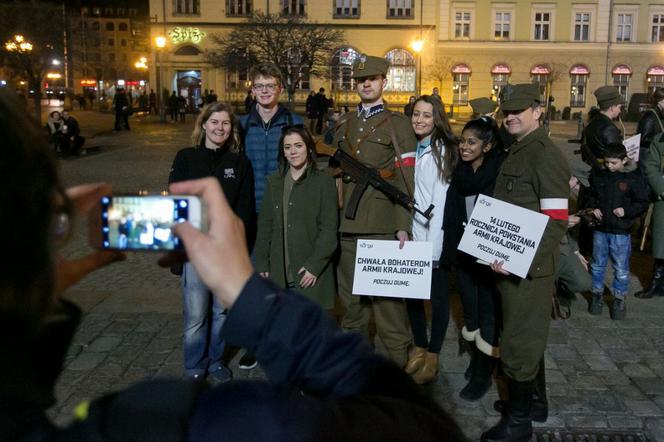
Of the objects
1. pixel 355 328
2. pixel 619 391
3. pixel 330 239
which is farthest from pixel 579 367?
pixel 330 239

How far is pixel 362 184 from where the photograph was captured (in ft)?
16.3

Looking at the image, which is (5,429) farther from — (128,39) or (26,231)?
(128,39)

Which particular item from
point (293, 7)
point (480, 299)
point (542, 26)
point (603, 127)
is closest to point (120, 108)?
point (293, 7)

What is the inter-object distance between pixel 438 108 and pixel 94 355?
332cm

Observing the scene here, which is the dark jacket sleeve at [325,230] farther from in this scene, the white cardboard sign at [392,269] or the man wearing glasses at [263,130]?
the man wearing glasses at [263,130]

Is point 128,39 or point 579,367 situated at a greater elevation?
point 128,39

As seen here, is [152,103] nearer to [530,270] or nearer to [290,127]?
[290,127]

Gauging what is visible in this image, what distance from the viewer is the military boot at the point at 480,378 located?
15.7 feet

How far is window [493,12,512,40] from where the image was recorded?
52.7 metres

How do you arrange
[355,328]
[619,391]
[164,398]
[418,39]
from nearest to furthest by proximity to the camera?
[164,398] < [619,391] < [355,328] < [418,39]

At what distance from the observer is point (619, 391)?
4828mm

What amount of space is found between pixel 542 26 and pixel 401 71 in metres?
11.4

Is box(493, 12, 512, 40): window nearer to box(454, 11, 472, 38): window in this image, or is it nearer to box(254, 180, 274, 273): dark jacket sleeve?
box(454, 11, 472, 38): window

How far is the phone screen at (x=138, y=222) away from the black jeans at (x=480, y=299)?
3.91m
